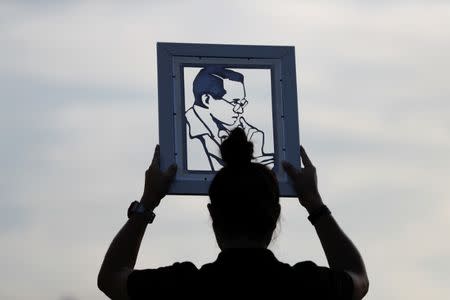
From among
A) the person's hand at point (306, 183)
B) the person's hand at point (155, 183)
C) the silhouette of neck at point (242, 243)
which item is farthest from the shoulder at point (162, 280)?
the person's hand at point (306, 183)

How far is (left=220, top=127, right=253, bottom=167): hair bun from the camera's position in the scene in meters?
3.53

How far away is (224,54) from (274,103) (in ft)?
1.28

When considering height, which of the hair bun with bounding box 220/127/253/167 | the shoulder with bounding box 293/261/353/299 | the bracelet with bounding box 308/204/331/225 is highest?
the hair bun with bounding box 220/127/253/167

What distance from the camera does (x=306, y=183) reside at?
161 inches

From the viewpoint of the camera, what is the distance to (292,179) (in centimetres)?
424

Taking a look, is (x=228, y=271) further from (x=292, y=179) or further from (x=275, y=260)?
(x=292, y=179)

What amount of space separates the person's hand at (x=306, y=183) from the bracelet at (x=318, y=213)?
4cm

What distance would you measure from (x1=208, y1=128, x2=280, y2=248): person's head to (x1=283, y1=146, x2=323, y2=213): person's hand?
54 cm

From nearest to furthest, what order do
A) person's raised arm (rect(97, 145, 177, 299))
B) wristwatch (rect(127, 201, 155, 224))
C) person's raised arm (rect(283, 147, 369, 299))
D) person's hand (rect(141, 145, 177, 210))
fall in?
1. person's raised arm (rect(97, 145, 177, 299))
2. person's raised arm (rect(283, 147, 369, 299))
3. wristwatch (rect(127, 201, 155, 224))
4. person's hand (rect(141, 145, 177, 210))

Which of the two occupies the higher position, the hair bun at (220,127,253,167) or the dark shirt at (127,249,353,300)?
the hair bun at (220,127,253,167)

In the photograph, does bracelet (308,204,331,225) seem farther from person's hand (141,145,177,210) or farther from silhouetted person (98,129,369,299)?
person's hand (141,145,177,210)

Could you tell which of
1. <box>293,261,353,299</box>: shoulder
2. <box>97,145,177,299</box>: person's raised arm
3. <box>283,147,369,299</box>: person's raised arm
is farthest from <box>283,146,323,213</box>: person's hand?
<box>97,145,177,299</box>: person's raised arm

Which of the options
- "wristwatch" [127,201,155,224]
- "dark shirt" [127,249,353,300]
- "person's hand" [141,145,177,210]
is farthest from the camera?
"person's hand" [141,145,177,210]

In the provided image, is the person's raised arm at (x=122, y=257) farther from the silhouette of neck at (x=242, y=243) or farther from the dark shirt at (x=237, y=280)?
the silhouette of neck at (x=242, y=243)
